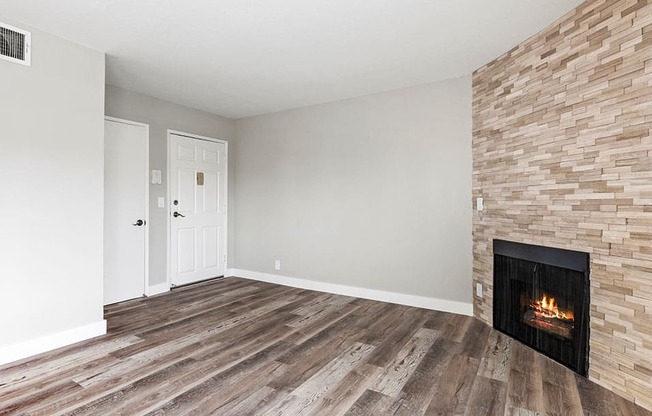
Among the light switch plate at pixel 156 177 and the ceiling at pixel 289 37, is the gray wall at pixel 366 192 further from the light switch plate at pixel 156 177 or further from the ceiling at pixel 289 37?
the light switch plate at pixel 156 177

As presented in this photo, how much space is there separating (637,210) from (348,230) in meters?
2.84

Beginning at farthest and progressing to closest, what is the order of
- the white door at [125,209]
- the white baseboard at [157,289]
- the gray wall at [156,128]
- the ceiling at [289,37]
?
the white baseboard at [157,289] < the gray wall at [156,128] < the white door at [125,209] < the ceiling at [289,37]

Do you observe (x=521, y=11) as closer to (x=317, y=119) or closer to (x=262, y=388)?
(x=317, y=119)

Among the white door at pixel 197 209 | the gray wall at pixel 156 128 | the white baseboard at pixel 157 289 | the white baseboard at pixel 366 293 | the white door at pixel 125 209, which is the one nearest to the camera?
the white baseboard at pixel 366 293

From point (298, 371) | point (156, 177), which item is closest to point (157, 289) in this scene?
point (156, 177)

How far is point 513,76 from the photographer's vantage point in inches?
116

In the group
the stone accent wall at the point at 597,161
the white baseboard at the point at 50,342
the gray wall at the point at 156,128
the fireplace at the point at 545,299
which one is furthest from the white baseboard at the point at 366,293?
the white baseboard at the point at 50,342

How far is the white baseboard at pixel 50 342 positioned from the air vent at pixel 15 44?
7.00 feet

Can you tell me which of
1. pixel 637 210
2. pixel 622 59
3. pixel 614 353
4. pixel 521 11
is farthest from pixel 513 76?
pixel 614 353

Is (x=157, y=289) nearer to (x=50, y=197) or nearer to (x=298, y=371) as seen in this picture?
(x=50, y=197)

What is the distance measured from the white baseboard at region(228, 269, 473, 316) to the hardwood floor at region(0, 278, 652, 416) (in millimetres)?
148

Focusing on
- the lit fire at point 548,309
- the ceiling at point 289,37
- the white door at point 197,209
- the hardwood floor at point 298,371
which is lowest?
the hardwood floor at point 298,371

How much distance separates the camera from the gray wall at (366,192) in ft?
11.9

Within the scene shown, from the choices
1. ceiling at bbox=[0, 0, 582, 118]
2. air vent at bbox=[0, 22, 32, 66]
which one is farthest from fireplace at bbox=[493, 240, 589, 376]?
air vent at bbox=[0, 22, 32, 66]
